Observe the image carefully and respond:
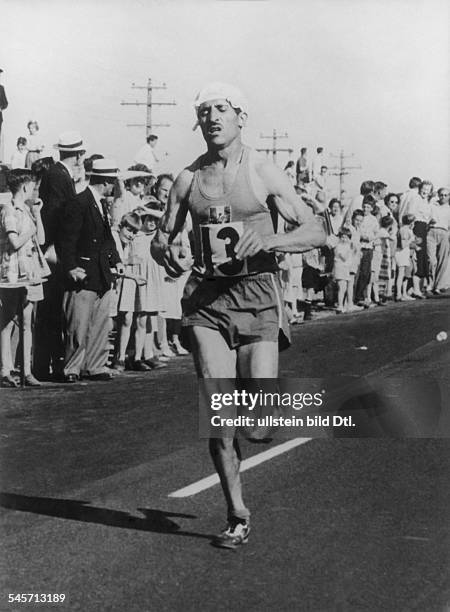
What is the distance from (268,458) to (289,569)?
6.70ft

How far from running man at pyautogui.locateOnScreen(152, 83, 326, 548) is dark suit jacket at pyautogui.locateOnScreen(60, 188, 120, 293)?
16.4 feet

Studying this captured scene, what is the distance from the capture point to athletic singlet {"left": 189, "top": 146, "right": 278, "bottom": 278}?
635 centimetres

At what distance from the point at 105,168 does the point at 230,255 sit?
525cm

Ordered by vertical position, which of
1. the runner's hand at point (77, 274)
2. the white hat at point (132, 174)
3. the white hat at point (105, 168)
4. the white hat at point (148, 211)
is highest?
the white hat at point (105, 168)

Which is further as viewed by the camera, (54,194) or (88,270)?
(88,270)

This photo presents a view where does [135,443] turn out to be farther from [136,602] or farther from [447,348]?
[447,348]

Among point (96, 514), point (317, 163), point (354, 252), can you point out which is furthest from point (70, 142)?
point (354, 252)

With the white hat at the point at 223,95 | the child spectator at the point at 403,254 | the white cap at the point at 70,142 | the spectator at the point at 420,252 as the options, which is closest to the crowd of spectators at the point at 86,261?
the white cap at the point at 70,142

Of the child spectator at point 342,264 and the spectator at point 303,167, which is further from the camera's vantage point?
the child spectator at point 342,264

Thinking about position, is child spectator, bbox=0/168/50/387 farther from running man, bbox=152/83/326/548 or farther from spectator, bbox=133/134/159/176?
running man, bbox=152/83/326/548

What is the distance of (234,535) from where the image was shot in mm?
6555

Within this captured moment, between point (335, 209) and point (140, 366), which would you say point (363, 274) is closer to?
point (335, 209)

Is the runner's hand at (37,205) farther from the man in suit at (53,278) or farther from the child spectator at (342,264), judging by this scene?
the child spectator at (342,264)

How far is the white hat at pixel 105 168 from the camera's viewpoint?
448 inches
